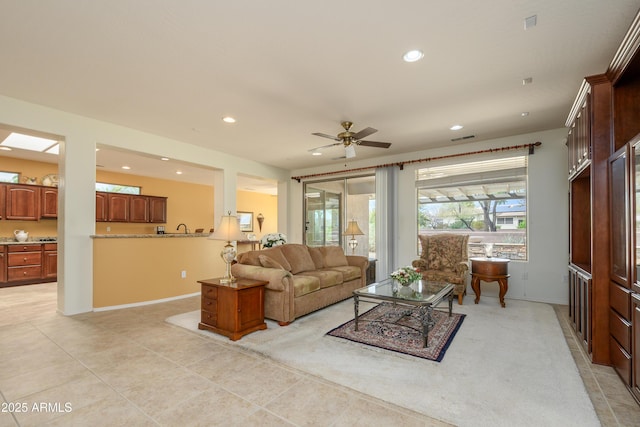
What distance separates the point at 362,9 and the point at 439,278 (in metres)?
3.72

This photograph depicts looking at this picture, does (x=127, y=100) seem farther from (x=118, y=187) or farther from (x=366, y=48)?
(x=118, y=187)

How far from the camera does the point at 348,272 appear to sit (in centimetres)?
488

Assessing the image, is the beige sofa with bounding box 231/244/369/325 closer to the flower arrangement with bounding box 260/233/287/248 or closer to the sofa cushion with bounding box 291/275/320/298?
the sofa cushion with bounding box 291/275/320/298

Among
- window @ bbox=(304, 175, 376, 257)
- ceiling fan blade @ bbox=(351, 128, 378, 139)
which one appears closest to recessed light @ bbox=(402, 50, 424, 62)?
ceiling fan blade @ bbox=(351, 128, 378, 139)

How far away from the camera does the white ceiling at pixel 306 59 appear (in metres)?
2.19

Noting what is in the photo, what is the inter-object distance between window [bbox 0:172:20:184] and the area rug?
25.7ft

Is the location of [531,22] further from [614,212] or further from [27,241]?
[27,241]

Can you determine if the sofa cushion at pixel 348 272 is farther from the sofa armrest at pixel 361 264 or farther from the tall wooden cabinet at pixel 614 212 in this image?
the tall wooden cabinet at pixel 614 212

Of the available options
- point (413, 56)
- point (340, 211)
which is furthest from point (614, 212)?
point (340, 211)

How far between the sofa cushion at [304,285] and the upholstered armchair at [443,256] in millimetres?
1737

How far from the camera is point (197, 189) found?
984cm

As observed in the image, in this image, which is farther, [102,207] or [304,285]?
[102,207]

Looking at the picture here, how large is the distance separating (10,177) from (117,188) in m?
2.05

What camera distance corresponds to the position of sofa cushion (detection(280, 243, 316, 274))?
4.57m
